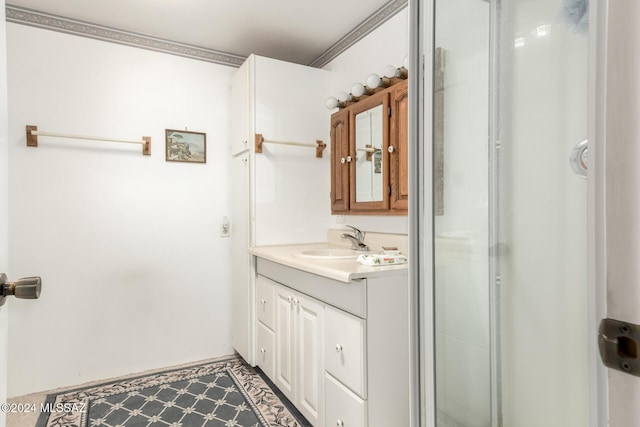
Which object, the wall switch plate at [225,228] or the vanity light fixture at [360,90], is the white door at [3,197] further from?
the wall switch plate at [225,228]

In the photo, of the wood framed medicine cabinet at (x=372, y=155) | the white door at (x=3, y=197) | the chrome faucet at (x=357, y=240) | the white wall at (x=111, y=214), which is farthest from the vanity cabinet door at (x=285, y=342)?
→ the white door at (x=3, y=197)

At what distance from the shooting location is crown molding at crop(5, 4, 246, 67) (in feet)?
7.60

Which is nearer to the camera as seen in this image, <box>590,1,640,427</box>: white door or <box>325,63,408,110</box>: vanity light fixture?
<box>590,1,640,427</box>: white door

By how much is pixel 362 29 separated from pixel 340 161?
35.7 inches

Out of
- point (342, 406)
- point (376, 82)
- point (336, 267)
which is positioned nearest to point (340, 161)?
point (376, 82)

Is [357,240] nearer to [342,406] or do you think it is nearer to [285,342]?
[285,342]

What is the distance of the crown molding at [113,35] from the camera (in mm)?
2316

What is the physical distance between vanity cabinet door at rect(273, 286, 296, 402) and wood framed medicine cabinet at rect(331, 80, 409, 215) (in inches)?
28.2

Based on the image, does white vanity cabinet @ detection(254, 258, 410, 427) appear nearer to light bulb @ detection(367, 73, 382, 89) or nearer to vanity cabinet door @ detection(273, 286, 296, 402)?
vanity cabinet door @ detection(273, 286, 296, 402)

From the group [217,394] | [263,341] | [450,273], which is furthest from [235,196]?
[450,273]

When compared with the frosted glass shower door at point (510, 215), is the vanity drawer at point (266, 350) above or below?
below

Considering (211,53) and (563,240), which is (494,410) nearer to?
(563,240)

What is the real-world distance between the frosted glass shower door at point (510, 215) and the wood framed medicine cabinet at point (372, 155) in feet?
3.60

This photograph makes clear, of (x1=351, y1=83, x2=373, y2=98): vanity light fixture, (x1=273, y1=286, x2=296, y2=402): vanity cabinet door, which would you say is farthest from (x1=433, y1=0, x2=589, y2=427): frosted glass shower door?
(x1=351, y1=83, x2=373, y2=98): vanity light fixture
